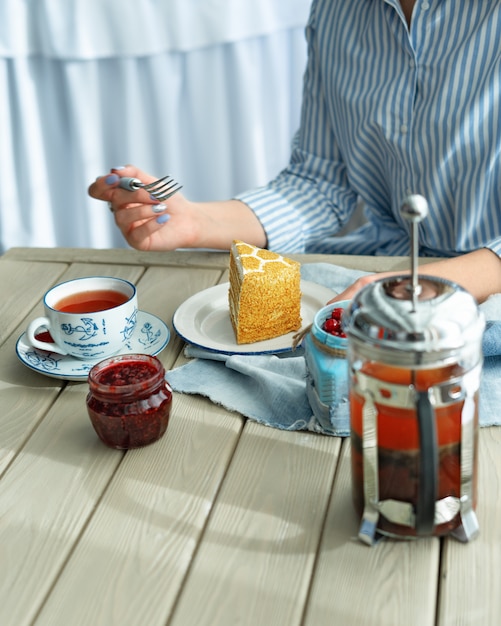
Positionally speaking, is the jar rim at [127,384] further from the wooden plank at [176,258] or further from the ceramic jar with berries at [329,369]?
the wooden plank at [176,258]

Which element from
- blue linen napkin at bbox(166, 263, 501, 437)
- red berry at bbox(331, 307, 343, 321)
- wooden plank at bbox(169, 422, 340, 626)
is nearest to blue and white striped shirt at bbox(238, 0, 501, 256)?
blue linen napkin at bbox(166, 263, 501, 437)

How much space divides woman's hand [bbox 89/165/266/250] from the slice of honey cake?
24 cm

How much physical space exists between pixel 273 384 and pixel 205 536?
0.82 ft

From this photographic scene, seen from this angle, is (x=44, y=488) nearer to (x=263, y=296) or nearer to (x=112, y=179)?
(x=263, y=296)

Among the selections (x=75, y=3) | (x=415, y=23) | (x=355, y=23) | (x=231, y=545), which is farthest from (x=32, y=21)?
(x=231, y=545)

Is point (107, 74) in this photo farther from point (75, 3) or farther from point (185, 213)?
point (185, 213)

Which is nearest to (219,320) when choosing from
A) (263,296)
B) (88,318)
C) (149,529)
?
(263,296)

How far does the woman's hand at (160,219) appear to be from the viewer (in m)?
1.33

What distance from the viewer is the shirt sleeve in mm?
1590

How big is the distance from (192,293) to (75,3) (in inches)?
55.3

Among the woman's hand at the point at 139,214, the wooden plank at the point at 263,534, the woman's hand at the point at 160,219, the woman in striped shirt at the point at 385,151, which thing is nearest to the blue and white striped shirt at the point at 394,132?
the woman in striped shirt at the point at 385,151

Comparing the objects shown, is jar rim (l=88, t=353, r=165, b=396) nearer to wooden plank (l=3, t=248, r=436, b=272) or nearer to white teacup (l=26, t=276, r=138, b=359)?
white teacup (l=26, t=276, r=138, b=359)

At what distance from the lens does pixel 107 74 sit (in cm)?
251

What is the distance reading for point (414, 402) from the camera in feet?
2.23
